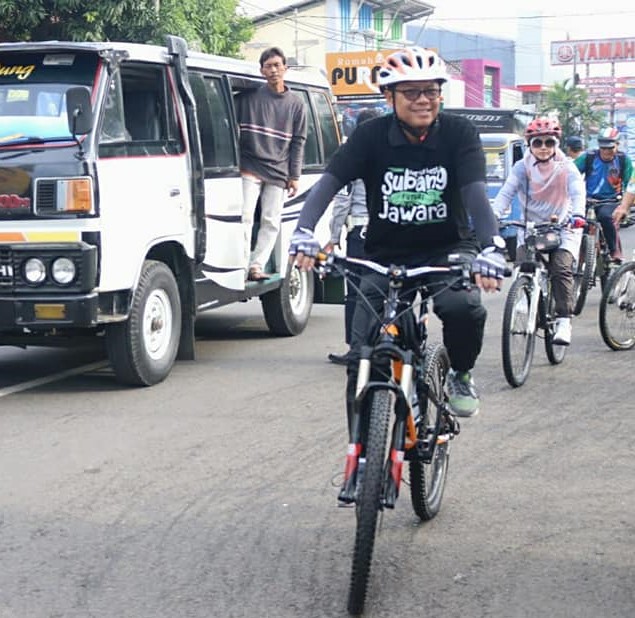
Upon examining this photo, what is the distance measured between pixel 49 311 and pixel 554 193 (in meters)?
3.87

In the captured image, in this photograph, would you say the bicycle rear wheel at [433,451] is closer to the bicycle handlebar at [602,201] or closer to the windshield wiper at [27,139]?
the windshield wiper at [27,139]

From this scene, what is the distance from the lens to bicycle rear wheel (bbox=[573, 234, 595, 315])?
41.0 ft

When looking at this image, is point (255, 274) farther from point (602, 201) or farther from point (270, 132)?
point (602, 201)

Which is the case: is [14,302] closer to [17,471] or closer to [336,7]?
[17,471]

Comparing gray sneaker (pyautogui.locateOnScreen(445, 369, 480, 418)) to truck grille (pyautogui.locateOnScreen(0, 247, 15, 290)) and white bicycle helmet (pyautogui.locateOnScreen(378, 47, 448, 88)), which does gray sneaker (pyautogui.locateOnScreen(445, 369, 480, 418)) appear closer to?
white bicycle helmet (pyautogui.locateOnScreen(378, 47, 448, 88))

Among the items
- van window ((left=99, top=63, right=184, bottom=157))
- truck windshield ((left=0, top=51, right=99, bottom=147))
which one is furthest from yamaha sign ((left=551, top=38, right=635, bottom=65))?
truck windshield ((left=0, top=51, right=99, bottom=147))

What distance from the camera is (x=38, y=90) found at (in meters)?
8.51

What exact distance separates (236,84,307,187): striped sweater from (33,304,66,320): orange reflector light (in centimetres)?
268

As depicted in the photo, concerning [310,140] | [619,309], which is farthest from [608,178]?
[310,140]

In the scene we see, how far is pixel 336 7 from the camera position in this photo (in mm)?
54031

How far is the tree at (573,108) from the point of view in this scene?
67.3 metres

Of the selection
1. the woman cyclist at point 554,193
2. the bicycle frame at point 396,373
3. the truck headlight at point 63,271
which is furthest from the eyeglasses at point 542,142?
the bicycle frame at point 396,373

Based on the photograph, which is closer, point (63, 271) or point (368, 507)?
point (368, 507)

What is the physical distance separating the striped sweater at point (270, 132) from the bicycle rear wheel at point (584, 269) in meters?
3.35
